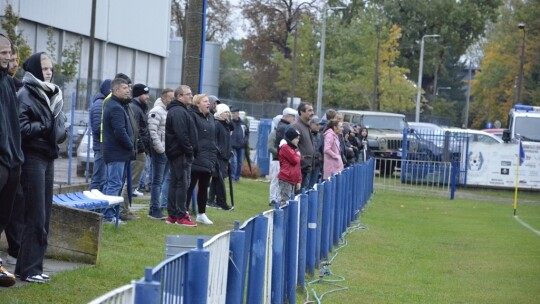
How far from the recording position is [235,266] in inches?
279

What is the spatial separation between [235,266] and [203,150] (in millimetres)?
9387

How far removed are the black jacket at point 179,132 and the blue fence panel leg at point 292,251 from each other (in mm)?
4897

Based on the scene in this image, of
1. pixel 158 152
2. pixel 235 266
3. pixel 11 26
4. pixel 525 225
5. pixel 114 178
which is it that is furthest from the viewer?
pixel 11 26

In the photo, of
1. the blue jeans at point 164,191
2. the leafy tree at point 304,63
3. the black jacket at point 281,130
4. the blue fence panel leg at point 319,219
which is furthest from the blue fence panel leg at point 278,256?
the leafy tree at point 304,63

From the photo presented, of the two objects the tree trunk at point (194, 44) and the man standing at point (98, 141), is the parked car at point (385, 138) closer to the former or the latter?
the tree trunk at point (194, 44)

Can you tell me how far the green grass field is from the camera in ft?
34.5

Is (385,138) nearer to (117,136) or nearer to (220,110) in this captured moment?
(220,110)

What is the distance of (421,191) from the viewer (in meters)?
34.7

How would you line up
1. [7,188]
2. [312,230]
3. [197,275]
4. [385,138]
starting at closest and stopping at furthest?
1. [197,275]
2. [7,188]
3. [312,230]
4. [385,138]

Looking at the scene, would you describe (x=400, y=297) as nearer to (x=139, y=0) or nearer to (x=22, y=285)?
(x=22, y=285)

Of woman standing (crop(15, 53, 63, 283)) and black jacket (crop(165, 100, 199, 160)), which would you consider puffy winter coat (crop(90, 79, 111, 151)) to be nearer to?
black jacket (crop(165, 100, 199, 160))

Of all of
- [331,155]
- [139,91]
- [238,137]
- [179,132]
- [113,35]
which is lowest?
[331,155]

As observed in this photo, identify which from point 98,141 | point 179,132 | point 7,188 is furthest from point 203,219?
point 7,188

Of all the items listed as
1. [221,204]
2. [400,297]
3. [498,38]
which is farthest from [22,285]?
[498,38]
